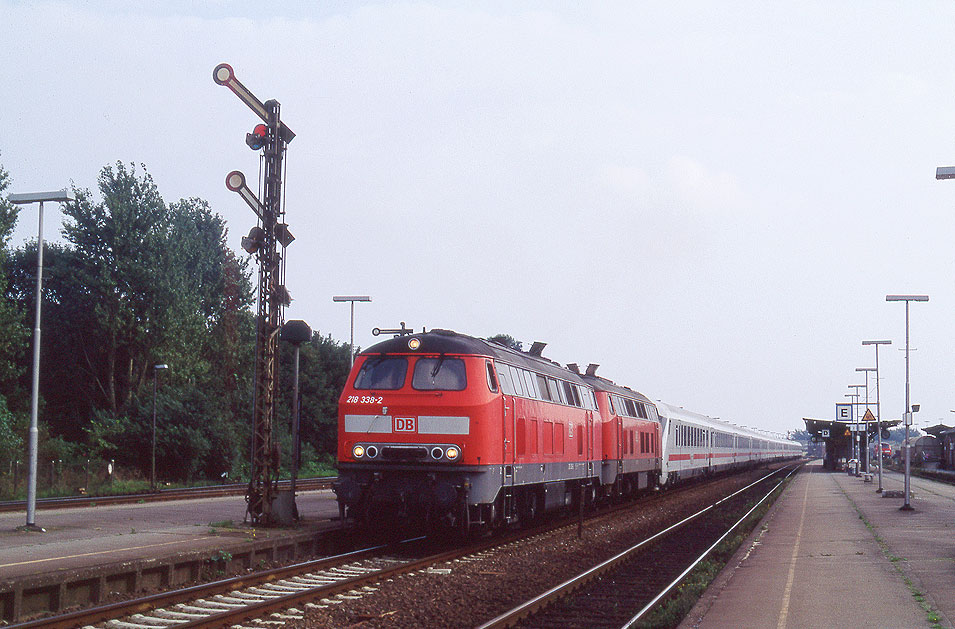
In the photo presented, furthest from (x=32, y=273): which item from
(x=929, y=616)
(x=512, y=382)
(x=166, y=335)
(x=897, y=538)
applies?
(x=929, y=616)

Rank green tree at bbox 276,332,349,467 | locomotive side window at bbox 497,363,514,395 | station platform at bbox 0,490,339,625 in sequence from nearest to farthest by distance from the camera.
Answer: station platform at bbox 0,490,339,625
locomotive side window at bbox 497,363,514,395
green tree at bbox 276,332,349,467

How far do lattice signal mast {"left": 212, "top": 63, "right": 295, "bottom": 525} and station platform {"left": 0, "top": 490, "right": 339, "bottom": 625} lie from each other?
0.89 meters

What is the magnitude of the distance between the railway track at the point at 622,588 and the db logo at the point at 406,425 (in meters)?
3.69

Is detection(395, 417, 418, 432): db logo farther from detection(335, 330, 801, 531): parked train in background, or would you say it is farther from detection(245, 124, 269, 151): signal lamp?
detection(245, 124, 269, 151): signal lamp

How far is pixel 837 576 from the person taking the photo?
13.7m

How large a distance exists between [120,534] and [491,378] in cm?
659

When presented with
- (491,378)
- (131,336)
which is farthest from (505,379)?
(131,336)

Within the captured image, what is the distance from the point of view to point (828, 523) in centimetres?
2342

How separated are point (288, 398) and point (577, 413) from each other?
125ft

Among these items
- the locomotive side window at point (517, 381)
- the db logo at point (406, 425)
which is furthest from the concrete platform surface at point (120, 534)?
the locomotive side window at point (517, 381)

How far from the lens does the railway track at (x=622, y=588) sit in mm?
10924

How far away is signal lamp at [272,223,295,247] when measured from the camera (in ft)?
58.3

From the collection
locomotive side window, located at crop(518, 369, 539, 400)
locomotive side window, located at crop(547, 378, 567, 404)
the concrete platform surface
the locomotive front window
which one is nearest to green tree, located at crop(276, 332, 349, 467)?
the concrete platform surface

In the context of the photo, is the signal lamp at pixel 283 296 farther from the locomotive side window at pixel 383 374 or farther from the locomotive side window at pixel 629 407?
the locomotive side window at pixel 629 407
